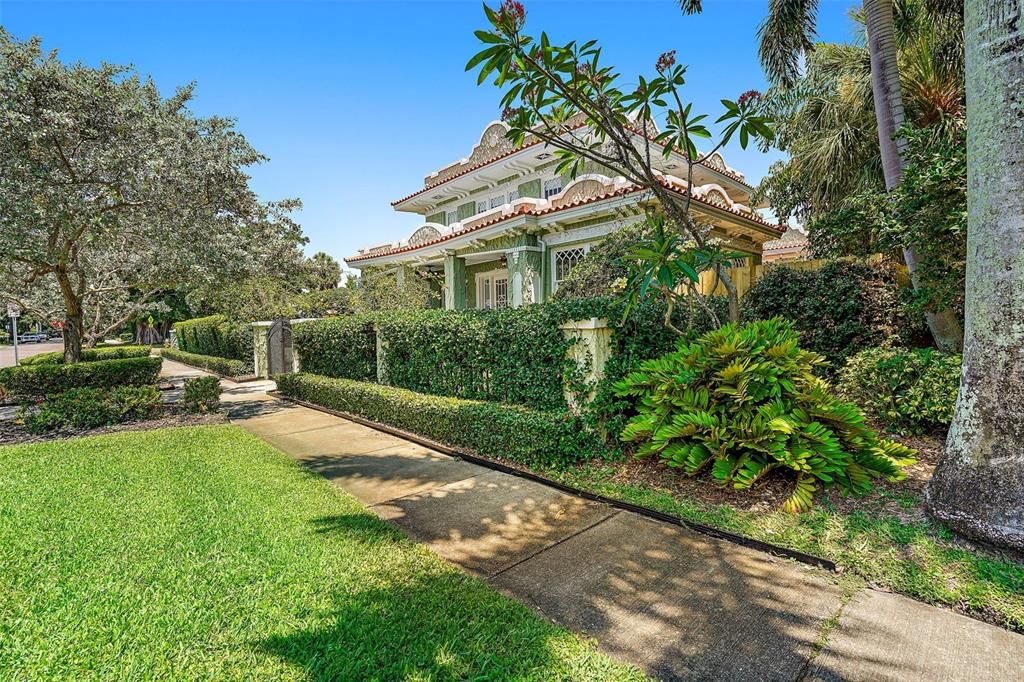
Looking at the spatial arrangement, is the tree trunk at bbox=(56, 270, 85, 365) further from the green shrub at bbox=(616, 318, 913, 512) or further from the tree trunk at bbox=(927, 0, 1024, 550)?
the tree trunk at bbox=(927, 0, 1024, 550)

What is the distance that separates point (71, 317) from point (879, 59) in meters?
16.9

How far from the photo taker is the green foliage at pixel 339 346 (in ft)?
32.9

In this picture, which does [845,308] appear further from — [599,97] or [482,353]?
[482,353]

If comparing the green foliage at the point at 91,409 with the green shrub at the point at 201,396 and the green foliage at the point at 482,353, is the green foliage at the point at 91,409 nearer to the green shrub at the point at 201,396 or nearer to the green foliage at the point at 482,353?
the green shrub at the point at 201,396

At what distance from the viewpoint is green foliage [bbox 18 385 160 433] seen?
26.8ft

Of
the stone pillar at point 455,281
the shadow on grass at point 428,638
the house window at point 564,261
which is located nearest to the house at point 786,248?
the house window at point 564,261

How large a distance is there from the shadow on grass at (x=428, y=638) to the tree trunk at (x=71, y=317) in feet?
38.4

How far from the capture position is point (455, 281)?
1438 centimetres

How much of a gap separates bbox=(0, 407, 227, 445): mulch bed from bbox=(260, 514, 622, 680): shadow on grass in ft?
25.0

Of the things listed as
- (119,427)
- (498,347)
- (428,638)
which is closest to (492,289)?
(498,347)

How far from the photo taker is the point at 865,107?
→ 9.35 meters

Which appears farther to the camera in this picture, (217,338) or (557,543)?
(217,338)

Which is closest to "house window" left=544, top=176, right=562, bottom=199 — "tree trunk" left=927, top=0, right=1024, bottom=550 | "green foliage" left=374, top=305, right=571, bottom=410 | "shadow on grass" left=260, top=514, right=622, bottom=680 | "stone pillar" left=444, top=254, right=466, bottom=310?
"stone pillar" left=444, top=254, right=466, bottom=310

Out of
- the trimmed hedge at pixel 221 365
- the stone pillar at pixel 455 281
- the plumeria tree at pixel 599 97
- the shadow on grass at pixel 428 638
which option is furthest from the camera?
the trimmed hedge at pixel 221 365
